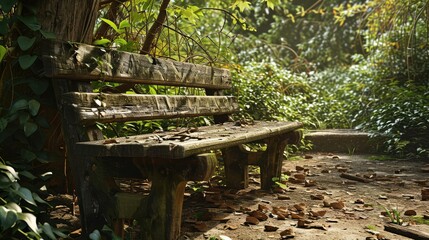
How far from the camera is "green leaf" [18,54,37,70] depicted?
7.48 ft

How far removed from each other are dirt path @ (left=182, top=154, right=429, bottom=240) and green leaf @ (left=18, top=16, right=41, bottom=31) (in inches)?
51.1

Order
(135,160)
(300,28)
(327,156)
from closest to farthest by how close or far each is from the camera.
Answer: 1. (135,160)
2. (327,156)
3. (300,28)

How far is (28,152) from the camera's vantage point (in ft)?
7.88

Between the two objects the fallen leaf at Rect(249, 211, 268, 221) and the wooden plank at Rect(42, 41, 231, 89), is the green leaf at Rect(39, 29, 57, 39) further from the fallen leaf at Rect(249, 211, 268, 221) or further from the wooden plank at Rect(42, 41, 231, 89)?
the fallen leaf at Rect(249, 211, 268, 221)

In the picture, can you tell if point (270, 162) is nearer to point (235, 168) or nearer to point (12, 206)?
point (235, 168)

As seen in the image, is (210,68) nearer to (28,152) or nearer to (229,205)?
(229,205)

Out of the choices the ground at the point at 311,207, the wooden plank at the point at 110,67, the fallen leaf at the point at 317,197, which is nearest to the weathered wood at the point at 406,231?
the ground at the point at 311,207

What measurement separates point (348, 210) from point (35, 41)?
2.29 metres

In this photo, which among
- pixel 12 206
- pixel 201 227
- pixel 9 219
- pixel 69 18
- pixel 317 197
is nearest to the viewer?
pixel 9 219

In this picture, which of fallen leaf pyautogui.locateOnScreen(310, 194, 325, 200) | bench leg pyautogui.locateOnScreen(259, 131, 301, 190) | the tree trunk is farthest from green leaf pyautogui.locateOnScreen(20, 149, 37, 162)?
fallen leaf pyautogui.locateOnScreen(310, 194, 325, 200)

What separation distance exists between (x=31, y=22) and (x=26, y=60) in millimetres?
221

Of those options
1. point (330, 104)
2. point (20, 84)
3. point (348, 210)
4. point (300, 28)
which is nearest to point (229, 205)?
point (348, 210)

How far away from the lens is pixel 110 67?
2.72m

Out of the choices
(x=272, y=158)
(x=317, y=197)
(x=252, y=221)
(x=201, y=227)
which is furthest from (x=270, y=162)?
(x=201, y=227)
